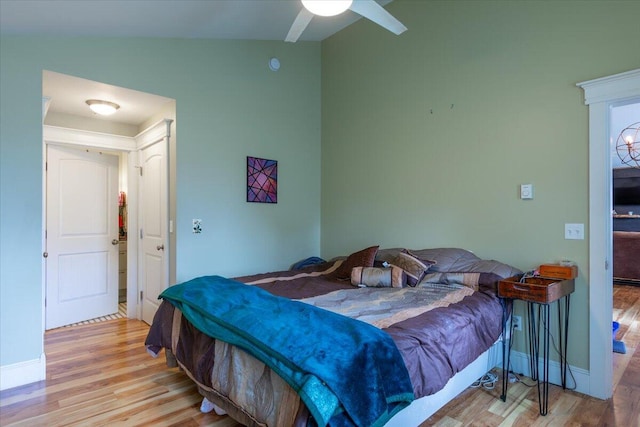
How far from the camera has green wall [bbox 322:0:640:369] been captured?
2.41m

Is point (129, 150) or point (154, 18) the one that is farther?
point (129, 150)

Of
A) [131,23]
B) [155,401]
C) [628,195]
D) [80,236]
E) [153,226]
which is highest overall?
[131,23]

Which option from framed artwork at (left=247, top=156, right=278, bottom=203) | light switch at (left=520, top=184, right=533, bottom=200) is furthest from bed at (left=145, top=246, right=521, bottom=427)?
framed artwork at (left=247, top=156, right=278, bottom=203)

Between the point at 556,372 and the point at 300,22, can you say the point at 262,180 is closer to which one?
the point at 300,22

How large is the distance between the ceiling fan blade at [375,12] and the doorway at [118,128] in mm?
1991

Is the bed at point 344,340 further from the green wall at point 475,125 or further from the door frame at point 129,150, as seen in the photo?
the door frame at point 129,150

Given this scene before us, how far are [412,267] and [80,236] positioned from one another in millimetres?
3691

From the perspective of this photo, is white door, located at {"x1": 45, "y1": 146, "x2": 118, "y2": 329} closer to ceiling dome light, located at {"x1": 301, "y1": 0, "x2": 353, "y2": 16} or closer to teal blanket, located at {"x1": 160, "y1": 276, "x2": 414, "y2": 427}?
teal blanket, located at {"x1": 160, "y1": 276, "x2": 414, "y2": 427}

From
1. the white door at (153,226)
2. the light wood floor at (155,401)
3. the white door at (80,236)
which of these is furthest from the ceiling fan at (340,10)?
the white door at (80,236)

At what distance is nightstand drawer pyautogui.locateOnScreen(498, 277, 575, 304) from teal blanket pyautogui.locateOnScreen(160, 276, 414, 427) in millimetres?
1089

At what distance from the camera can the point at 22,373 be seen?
2.46m

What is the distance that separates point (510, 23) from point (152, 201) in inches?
146

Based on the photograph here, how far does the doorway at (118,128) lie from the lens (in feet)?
9.77

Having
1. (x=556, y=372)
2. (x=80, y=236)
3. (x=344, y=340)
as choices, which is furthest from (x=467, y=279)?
(x=80, y=236)
